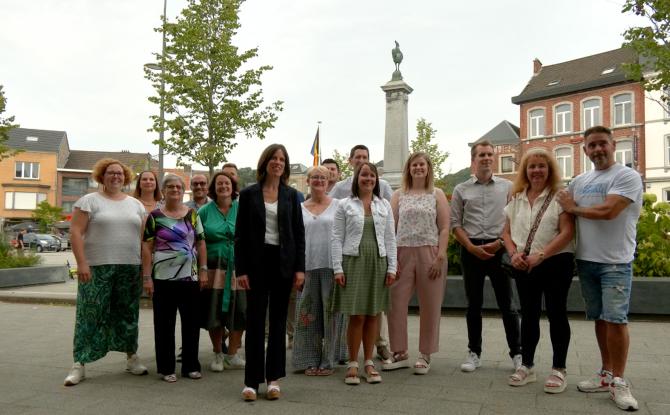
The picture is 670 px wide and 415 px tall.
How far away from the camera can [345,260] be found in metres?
5.14

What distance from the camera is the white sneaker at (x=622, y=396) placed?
13.2 ft

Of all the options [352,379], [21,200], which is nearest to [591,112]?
[352,379]

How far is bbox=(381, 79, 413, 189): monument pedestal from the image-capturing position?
17609 mm

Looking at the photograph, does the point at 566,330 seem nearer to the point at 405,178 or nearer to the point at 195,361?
the point at 405,178

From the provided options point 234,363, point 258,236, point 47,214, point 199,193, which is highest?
point 47,214

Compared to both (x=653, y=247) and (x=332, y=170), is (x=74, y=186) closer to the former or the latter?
(x=332, y=170)

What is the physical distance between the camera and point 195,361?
534 cm

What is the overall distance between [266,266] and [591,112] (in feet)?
127

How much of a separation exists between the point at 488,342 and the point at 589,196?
2.92m

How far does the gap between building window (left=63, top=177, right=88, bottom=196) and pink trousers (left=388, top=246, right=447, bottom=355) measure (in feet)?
213

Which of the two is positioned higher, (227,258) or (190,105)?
(190,105)

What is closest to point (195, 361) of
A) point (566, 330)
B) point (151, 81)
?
point (566, 330)

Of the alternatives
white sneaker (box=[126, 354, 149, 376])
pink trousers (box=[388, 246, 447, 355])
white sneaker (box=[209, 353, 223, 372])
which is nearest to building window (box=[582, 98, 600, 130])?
pink trousers (box=[388, 246, 447, 355])

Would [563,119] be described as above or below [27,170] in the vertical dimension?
above
